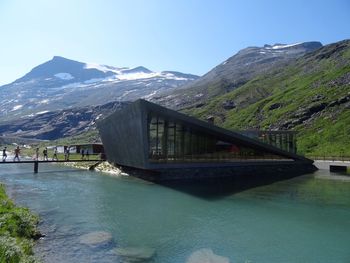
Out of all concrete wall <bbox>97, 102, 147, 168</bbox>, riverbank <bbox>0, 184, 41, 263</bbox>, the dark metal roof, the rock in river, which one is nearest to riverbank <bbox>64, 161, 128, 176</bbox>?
concrete wall <bbox>97, 102, 147, 168</bbox>

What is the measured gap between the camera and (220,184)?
Answer: 45.5 meters

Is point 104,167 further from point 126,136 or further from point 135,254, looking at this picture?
point 135,254

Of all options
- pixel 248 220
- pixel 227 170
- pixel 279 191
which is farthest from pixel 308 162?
pixel 248 220

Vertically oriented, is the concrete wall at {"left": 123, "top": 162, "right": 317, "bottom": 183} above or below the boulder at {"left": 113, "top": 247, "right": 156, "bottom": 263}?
above

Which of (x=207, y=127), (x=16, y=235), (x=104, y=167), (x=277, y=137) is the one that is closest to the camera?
(x=16, y=235)

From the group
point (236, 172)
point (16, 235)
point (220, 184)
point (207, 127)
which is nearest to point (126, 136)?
point (207, 127)

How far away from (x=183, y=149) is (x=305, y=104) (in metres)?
68.8

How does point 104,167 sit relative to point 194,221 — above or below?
above

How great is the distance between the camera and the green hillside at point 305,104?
86.3 m

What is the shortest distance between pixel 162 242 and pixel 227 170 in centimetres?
3465

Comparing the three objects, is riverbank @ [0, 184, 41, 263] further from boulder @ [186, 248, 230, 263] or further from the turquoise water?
boulder @ [186, 248, 230, 263]

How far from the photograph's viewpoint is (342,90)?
10775cm

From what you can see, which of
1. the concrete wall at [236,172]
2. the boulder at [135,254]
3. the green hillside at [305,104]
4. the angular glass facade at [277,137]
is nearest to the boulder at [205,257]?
the boulder at [135,254]

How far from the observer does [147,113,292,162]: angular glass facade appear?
49906mm
